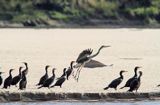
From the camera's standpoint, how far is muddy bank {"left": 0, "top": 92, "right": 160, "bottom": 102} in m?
20.8

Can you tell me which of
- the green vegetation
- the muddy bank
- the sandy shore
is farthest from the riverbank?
the muddy bank

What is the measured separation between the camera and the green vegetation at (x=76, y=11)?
88.1 meters

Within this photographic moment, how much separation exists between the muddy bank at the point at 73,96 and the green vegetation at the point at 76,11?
210 ft

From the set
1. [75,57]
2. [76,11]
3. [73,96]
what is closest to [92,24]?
[76,11]

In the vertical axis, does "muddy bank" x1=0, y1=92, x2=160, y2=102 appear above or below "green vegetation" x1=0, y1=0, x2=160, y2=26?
below

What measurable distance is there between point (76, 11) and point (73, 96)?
231ft

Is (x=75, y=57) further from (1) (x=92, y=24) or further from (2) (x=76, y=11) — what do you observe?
(2) (x=76, y=11)

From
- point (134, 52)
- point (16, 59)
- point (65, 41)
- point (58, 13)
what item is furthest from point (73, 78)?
point (58, 13)

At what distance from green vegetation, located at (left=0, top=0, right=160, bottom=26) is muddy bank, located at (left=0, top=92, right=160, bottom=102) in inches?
2522

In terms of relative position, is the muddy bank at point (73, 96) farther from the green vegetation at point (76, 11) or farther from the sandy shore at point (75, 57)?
the green vegetation at point (76, 11)

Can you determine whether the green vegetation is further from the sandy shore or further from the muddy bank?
the muddy bank

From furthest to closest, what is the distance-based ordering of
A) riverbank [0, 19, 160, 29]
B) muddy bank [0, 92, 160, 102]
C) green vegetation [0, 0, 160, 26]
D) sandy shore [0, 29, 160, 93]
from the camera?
green vegetation [0, 0, 160, 26] → riverbank [0, 19, 160, 29] → sandy shore [0, 29, 160, 93] → muddy bank [0, 92, 160, 102]

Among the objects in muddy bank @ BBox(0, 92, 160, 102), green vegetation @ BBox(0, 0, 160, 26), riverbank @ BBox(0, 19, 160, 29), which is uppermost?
green vegetation @ BBox(0, 0, 160, 26)

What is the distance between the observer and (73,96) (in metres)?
21.1
